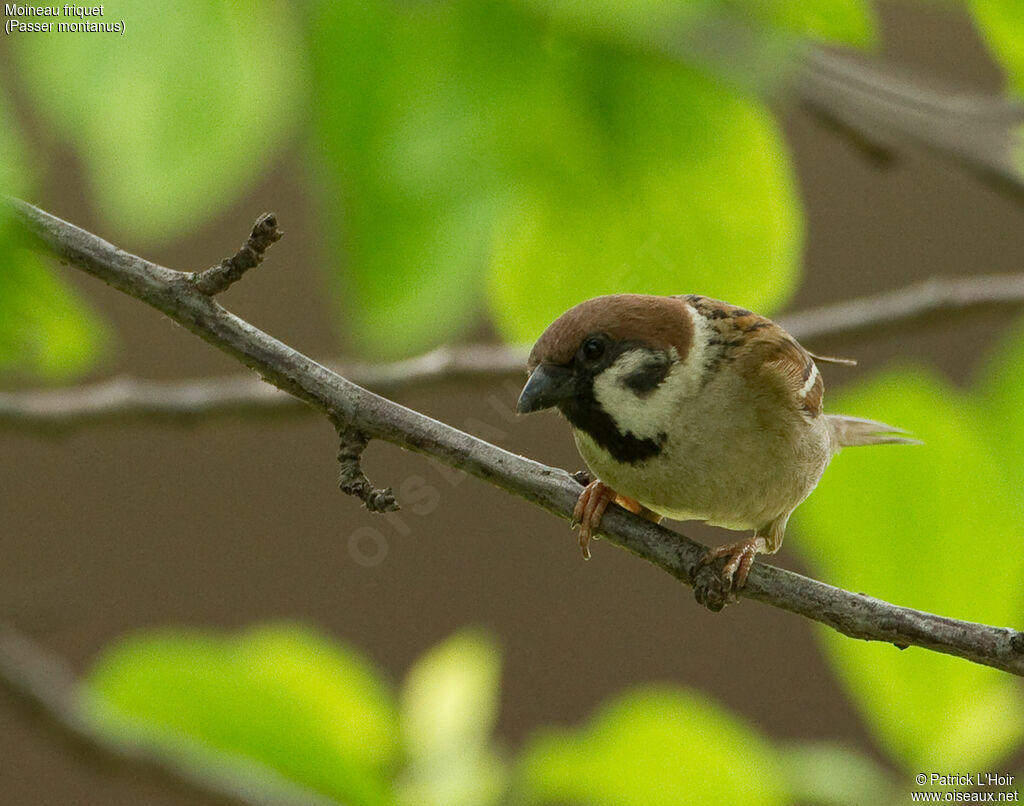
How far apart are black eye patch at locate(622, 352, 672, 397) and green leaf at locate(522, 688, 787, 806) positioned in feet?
1.76

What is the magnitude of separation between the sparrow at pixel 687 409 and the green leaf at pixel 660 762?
30 centimetres

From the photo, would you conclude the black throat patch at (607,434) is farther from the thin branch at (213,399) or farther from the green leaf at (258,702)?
the green leaf at (258,702)

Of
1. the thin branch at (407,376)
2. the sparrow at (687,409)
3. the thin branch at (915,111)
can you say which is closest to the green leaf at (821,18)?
the thin branch at (915,111)

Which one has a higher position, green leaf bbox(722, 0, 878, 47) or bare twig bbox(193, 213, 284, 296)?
green leaf bbox(722, 0, 878, 47)

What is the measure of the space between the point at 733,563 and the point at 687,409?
14.2 inches

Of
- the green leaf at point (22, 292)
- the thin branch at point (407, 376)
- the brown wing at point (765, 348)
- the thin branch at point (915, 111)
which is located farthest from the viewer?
the thin branch at point (407, 376)

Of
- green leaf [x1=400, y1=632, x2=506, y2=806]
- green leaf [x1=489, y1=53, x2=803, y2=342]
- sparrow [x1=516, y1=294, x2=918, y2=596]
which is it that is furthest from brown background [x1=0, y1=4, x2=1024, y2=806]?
green leaf [x1=489, y1=53, x2=803, y2=342]

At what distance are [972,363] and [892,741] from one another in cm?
311

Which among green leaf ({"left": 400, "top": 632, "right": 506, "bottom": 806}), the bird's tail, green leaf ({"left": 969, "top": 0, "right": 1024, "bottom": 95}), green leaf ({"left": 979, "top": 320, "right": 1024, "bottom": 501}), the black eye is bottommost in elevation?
green leaf ({"left": 400, "top": 632, "right": 506, "bottom": 806})

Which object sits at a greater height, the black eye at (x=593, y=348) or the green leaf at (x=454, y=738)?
the black eye at (x=593, y=348)

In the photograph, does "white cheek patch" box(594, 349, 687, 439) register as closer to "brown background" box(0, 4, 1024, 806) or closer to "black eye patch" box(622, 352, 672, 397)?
"black eye patch" box(622, 352, 672, 397)

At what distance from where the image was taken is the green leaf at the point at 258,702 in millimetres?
1062

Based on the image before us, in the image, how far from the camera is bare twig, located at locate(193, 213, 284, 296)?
1.13 m

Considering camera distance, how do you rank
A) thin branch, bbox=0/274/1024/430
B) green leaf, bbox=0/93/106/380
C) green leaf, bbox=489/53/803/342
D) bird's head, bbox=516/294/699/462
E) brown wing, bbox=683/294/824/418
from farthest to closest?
1. thin branch, bbox=0/274/1024/430
2. brown wing, bbox=683/294/824/418
3. bird's head, bbox=516/294/699/462
4. green leaf, bbox=489/53/803/342
5. green leaf, bbox=0/93/106/380
